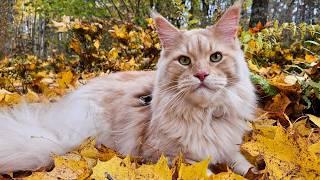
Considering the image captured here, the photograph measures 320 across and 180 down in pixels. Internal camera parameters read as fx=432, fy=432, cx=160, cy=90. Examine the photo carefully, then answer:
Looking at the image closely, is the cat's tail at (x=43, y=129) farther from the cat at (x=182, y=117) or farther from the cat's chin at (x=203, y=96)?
the cat's chin at (x=203, y=96)

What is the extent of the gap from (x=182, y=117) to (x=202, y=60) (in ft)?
0.91

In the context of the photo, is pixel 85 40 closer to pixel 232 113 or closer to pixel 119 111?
pixel 119 111

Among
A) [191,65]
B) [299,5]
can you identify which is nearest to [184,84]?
[191,65]

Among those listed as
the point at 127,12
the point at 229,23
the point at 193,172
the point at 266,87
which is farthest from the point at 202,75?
the point at 127,12

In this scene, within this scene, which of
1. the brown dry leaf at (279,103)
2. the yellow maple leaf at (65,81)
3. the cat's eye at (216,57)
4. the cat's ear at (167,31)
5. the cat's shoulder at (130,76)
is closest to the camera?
the cat's eye at (216,57)

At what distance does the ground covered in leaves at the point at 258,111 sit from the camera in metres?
1.28

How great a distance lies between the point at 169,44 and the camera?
2146mm

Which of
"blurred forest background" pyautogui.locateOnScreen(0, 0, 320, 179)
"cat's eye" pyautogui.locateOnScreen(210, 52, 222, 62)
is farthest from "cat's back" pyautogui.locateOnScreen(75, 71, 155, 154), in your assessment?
"blurred forest background" pyautogui.locateOnScreen(0, 0, 320, 179)

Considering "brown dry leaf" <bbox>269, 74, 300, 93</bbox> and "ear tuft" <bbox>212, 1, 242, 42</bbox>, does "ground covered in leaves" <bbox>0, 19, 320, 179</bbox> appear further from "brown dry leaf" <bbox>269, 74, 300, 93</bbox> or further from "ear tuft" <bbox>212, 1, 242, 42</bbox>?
"ear tuft" <bbox>212, 1, 242, 42</bbox>

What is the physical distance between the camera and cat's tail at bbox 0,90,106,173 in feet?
6.04

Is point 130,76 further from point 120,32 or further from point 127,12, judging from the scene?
point 127,12

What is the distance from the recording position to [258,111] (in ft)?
7.54

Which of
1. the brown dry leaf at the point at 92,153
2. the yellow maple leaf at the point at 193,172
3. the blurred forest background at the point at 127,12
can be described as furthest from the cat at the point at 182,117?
the blurred forest background at the point at 127,12

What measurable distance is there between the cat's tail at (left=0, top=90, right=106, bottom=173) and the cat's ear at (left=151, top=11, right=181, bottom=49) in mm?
614
